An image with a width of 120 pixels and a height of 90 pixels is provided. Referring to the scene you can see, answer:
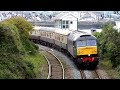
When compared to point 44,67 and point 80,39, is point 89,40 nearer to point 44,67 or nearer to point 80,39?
point 80,39

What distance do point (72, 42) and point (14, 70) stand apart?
21.5ft

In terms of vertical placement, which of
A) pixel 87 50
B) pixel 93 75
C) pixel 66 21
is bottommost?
pixel 93 75

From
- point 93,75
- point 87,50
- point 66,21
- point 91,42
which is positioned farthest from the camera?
point 66,21

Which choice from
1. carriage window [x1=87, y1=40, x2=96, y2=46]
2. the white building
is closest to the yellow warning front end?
carriage window [x1=87, y1=40, x2=96, y2=46]

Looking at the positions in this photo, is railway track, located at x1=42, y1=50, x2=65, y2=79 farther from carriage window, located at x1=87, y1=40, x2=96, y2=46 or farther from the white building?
the white building

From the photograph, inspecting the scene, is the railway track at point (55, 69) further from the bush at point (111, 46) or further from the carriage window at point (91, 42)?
the bush at point (111, 46)

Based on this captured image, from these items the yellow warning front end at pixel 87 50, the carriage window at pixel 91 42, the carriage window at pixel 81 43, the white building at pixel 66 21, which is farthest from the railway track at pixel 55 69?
the white building at pixel 66 21

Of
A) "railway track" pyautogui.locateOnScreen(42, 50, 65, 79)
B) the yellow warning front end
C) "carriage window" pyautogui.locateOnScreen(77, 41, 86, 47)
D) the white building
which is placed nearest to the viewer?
"railway track" pyautogui.locateOnScreen(42, 50, 65, 79)

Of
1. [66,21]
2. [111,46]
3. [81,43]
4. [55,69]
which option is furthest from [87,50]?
[66,21]

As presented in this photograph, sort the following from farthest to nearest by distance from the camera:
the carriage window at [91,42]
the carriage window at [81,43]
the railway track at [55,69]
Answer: the carriage window at [91,42] < the carriage window at [81,43] < the railway track at [55,69]

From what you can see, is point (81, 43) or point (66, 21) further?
point (66, 21)

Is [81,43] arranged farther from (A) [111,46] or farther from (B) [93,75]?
(B) [93,75]
